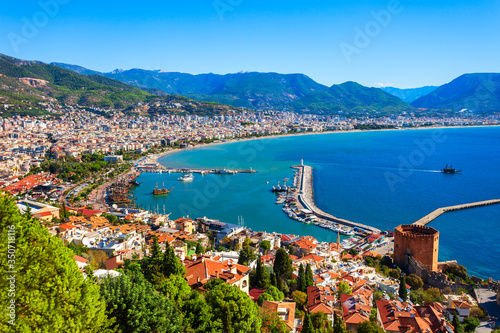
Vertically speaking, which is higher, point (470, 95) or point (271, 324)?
point (470, 95)

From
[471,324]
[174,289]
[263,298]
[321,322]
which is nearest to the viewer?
[174,289]

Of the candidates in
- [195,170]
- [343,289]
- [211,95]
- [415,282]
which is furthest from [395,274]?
[211,95]

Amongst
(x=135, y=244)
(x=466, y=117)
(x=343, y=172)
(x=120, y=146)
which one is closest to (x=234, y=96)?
(x=466, y=117)

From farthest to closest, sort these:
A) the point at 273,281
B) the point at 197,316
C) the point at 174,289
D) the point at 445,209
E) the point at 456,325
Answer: the point at 445,209, the point at 273,281, the point at 456,325, the point at 174,289, the point at 197,316

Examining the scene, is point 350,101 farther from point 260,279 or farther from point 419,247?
point 260,279

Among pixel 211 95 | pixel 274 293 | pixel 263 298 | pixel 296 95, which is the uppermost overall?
pixel 296 95

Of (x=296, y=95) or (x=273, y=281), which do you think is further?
(x=296, y=95)

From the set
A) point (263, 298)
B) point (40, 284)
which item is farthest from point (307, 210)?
point (40, 284)

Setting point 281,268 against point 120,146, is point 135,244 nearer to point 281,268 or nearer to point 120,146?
point 281,268
